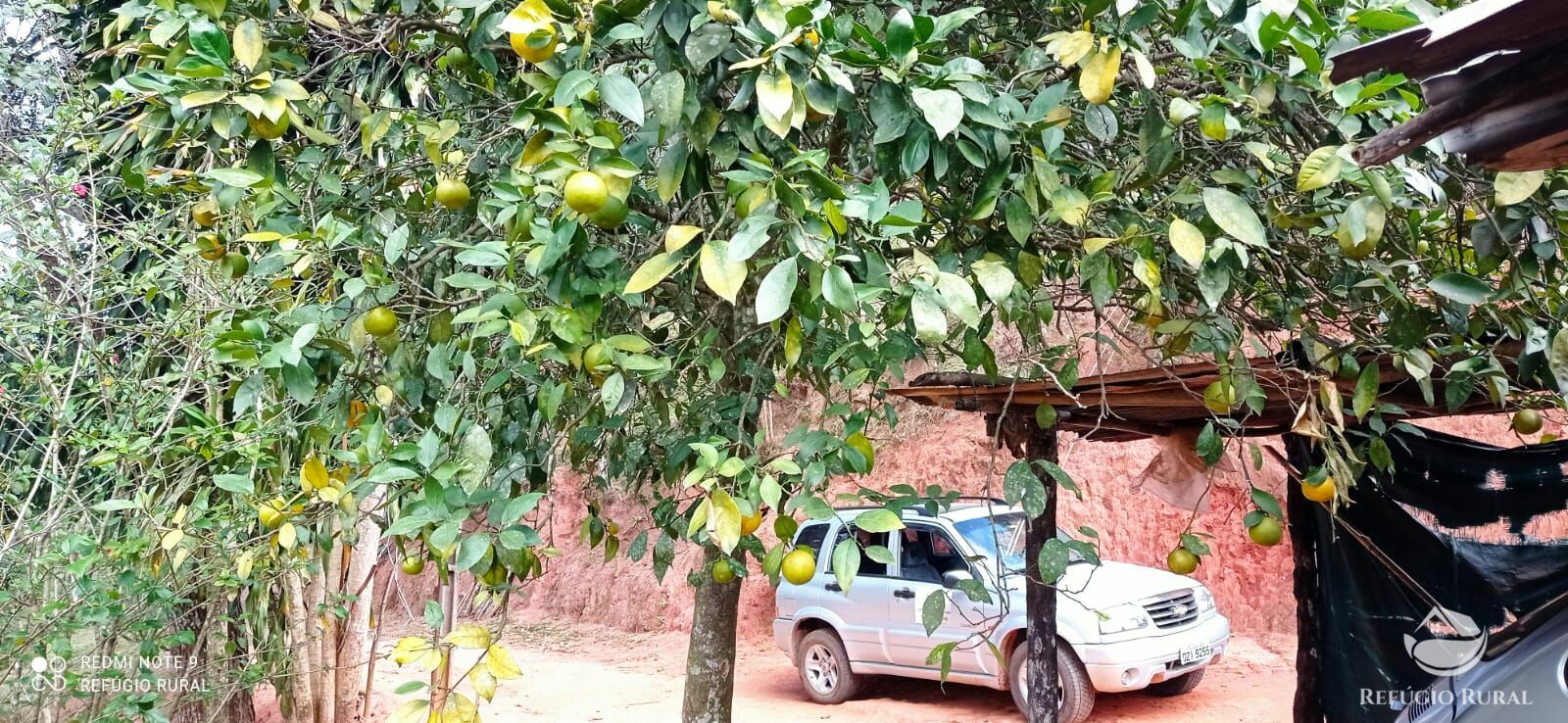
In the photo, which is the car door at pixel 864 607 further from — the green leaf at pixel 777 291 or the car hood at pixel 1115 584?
the green leaf at pixel 777 291

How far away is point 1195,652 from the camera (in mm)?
6887

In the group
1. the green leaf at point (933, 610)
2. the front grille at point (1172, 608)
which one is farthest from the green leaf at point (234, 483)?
the front grille at point (1172, 608)

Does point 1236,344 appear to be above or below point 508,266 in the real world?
below

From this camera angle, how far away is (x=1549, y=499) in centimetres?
388

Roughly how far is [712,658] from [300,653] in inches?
148

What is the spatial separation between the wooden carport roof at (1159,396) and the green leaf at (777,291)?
153cm

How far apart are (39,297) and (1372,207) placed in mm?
4664

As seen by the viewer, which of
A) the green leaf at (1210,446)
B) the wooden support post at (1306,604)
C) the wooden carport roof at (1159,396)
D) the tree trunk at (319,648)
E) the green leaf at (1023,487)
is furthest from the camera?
the tree trunk at (319,648)

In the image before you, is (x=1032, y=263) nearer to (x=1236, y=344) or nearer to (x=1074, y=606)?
(x=1236, y=344)

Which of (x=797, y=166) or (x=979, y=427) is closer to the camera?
(x=797, y=166)

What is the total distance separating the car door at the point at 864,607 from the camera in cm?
777

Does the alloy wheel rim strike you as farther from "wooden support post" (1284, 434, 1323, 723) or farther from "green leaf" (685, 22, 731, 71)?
"green leaf" (685, 22, 731, 71)

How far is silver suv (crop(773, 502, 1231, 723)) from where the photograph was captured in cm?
663

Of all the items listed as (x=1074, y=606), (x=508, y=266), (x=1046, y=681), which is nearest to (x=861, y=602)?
(x=1074, y=606)
